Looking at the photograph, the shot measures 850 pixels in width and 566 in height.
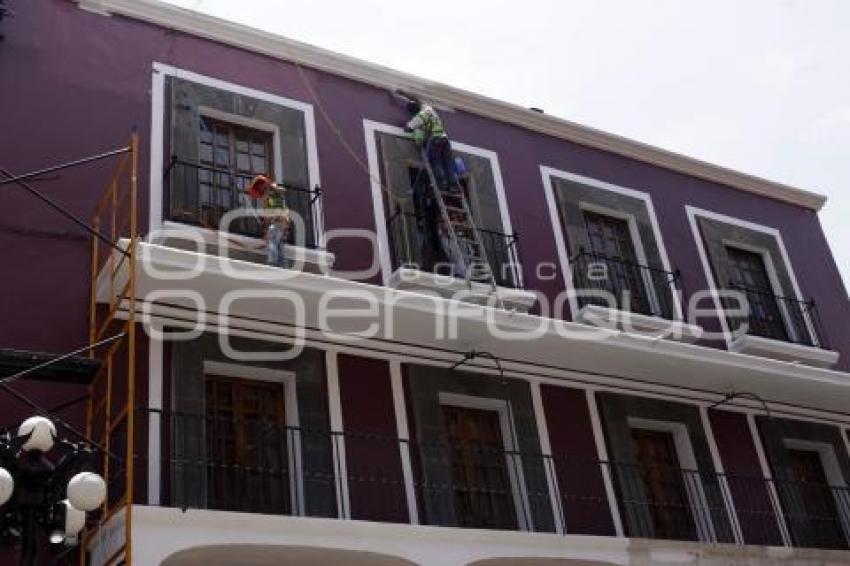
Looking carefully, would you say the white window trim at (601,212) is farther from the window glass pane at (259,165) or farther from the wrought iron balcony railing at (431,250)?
the window glass pane at (259,165)

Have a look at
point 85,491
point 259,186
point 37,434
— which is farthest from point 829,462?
point 37,434

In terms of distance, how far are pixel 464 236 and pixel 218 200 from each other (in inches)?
112

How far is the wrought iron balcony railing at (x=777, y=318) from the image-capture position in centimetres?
1366

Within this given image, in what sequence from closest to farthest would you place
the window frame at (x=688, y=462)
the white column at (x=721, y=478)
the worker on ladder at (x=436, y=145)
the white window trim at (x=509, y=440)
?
the white window trim at (x=509, y=440) → the window frame at (x=688, y=462) → the white column at (x=721, y=478) → the worker on ladder at (x=436, y=145)

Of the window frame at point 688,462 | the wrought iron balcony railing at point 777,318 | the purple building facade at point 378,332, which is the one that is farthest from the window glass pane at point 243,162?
the wrought iron balcony railing at point 777,318

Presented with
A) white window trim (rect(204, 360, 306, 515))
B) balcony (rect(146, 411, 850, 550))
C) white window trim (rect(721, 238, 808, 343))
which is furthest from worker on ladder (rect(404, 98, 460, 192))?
white window trim (rect(721, 238, 808, 343))

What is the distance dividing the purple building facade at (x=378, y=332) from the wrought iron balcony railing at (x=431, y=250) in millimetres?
37

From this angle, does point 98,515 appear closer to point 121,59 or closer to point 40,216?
point 40,216

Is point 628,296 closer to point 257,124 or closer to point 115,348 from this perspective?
point 257,124

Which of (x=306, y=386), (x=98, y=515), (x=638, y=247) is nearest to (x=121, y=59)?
(x=306, y=386)

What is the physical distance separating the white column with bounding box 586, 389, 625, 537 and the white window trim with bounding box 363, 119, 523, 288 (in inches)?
61.3

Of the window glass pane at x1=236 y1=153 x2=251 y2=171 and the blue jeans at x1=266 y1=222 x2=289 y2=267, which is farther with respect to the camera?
the window glass pane at x1=236 y1=153 x2=251 y2=171

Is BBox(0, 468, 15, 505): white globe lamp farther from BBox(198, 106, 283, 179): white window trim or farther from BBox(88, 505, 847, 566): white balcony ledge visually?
BBox(198, 106, 283, 179): white window trim

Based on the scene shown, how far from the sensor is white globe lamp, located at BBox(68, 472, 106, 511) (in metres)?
6.49
